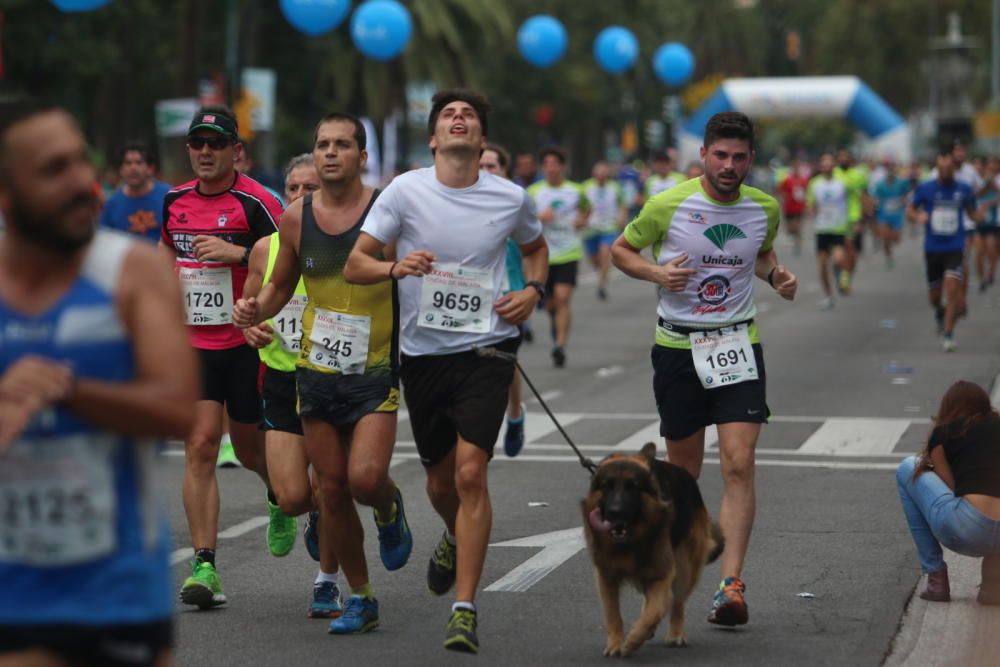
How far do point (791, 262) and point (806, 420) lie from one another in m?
25.1

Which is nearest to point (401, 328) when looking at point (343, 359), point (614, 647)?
point (343, 359)

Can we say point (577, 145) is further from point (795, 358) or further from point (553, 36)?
point (795, 358)

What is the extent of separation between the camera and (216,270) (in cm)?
834

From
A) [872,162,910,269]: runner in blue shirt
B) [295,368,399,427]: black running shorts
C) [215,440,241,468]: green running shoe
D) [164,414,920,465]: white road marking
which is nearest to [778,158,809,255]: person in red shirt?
[872,162,910,269]: runner in blue shirt

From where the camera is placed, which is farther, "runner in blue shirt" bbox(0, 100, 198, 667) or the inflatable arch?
the inflatable arch

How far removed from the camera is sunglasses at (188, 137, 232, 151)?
8117 mm

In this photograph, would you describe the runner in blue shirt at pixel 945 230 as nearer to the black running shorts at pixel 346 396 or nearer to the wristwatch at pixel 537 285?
the wristwatch at pixel 537 285

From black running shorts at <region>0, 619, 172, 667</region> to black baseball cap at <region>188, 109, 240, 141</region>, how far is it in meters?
4.64

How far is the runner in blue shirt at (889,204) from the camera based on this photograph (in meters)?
35.2

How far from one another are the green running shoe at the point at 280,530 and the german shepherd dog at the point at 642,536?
6.07 ft

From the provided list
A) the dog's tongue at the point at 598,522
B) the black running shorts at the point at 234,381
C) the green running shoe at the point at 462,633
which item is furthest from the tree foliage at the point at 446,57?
the dog's tongue at the point at 598,522

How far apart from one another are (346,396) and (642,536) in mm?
1304

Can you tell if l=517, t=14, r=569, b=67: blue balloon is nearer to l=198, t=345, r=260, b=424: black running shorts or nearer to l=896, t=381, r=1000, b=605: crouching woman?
l=198, t=345, r=260, b=424: black running shorts

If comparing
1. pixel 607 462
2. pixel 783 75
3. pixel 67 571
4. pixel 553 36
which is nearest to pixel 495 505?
pixel 607 462
